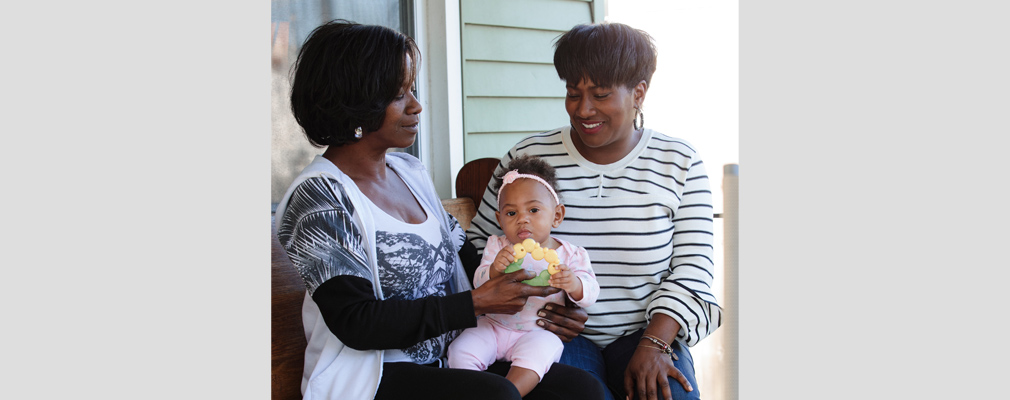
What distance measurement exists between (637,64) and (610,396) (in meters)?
1.03

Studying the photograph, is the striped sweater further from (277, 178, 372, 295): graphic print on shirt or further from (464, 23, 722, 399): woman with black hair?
(277, 178, 372, 295): graphic print on shirt

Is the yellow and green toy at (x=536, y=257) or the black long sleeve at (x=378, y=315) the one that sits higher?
the yellow and green toy at (x=536, y=257)

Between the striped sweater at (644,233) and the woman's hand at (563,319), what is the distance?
0.46ft

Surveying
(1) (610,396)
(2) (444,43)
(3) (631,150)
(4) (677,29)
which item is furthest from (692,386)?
(4) (677,29)

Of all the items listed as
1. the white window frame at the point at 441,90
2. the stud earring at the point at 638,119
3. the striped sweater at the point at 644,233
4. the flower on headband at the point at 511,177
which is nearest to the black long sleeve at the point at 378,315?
the flower on headband at the point at 511,177

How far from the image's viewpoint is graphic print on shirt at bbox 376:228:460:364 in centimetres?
179

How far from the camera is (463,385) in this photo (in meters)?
1.67

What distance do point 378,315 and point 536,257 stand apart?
0.51m

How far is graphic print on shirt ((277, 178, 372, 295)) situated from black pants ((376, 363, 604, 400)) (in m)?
0.26

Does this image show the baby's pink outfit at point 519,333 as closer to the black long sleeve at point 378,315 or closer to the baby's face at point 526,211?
the baby's face at point 526,211

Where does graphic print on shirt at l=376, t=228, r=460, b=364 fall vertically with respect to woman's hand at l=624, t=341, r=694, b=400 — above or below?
above

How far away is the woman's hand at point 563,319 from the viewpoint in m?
2.07

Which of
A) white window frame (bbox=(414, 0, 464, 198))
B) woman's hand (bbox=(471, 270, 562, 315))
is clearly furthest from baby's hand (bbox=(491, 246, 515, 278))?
white window frame (bbox=(414, 0, 464, 198))

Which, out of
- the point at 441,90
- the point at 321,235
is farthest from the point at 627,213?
the point at 441,90
